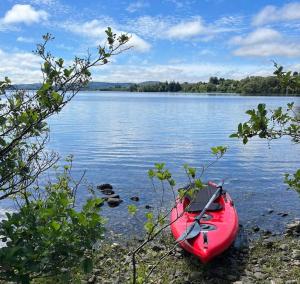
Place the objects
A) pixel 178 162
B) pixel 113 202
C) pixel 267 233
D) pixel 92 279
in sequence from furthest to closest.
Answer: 1. pixel 178 162
2. pixel 113 202
3. pixel 267 233
4. pixel 92 279

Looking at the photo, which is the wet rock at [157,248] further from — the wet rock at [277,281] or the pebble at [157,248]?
the wet rock at [277,281]

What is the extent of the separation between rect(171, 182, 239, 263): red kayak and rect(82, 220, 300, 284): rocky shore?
0.50m

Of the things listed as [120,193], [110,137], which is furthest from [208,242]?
[110,137]

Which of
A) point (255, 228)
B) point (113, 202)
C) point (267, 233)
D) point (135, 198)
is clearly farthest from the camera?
point (135, 198)

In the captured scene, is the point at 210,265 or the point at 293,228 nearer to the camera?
the point at 210,265

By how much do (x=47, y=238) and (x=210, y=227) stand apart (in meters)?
8.84

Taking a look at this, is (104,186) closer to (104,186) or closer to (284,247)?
(104,186)

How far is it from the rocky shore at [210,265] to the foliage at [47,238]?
22.5 feet

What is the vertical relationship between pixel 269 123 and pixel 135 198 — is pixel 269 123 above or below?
above

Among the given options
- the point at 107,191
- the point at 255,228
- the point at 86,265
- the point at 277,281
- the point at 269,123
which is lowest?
the point at 107,191

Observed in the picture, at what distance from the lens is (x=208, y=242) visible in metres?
10.0

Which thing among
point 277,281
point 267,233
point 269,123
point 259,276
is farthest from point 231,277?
point 269,123

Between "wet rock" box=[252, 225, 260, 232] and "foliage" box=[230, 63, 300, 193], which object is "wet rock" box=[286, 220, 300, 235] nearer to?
"wet rock" box=[252, 225, 260, 232]

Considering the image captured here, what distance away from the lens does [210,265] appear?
33.7 ft
